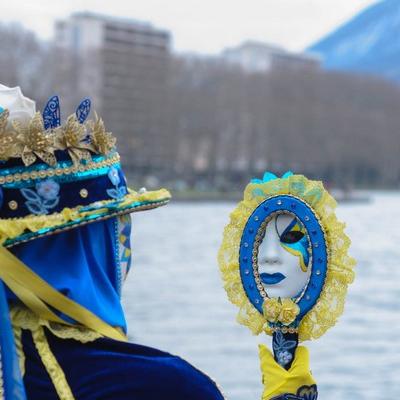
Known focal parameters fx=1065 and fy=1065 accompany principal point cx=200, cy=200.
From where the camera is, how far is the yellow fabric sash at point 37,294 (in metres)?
1.75

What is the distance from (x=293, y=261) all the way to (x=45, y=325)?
0.51 meters

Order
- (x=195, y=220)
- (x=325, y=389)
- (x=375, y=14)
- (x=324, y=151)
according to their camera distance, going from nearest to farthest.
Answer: (x=325, y=389), (x=195, y=220), (x=324, y=151), (x=375, y=14)

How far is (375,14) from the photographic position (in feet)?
443

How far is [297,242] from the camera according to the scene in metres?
2.03

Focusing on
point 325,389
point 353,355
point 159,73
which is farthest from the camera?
point 159,73

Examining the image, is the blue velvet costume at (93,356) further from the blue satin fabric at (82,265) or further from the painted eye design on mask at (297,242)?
the painted eye design on mask at (297,242)

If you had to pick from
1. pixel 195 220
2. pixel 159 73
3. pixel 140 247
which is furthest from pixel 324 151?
pixel 140 247

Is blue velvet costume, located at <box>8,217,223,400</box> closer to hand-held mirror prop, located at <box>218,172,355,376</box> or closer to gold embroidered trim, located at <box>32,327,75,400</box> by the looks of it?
gold embroidered trim, located at <box>32,327,75,400</box>

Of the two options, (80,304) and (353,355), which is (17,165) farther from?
(353,355)

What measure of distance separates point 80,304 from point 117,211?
179 millimetres

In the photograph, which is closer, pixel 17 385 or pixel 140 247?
pixel 17 385

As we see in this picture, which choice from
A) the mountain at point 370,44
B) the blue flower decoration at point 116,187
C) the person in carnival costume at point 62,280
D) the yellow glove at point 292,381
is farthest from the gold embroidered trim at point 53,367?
the mountain at point 370,44

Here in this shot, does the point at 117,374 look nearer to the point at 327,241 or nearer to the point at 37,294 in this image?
the point at 37,294

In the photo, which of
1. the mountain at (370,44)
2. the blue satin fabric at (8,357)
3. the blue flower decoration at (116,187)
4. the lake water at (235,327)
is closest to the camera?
the blue satin fabric at (8,357)
